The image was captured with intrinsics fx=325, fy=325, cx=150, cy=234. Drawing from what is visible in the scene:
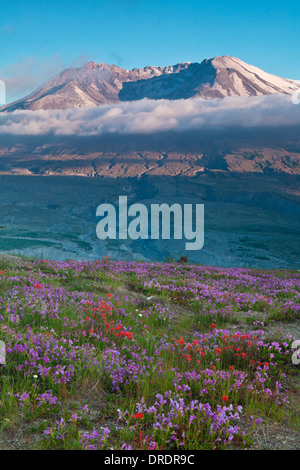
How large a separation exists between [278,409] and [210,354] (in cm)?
174

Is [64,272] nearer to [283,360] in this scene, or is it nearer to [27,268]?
[27,268]

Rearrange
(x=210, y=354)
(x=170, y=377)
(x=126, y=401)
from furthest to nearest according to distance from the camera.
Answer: (x=210, y=354), (x=170, y=377), (x=126, y=401)

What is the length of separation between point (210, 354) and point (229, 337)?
1037mm

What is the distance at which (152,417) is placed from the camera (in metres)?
4.05

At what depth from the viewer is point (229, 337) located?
686 centimetres

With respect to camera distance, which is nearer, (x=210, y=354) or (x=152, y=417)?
(x=152, y=417)

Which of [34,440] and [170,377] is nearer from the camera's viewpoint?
[34,440]

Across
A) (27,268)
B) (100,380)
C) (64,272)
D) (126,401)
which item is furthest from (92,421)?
(27,268)
